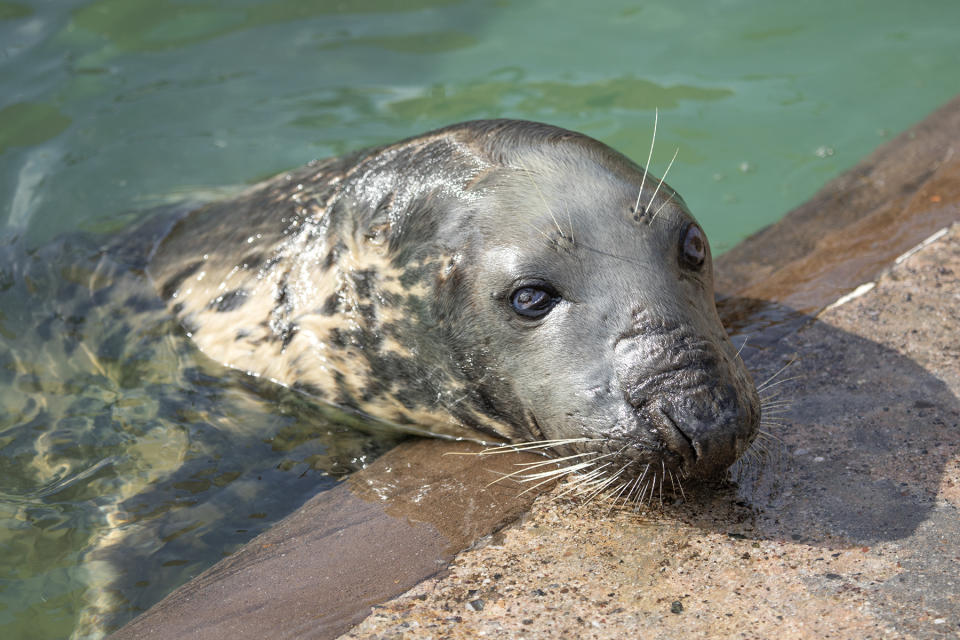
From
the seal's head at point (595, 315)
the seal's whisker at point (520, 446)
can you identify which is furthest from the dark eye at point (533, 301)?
the seal's whisker at point (520, 446)

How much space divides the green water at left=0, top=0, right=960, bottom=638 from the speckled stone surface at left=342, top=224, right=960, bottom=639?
121cm

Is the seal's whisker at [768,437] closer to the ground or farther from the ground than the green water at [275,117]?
closer to the ground

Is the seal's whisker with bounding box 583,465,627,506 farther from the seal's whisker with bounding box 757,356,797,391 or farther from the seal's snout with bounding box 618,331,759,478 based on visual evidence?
the seal's whisker with bounding box 757,356,797,391

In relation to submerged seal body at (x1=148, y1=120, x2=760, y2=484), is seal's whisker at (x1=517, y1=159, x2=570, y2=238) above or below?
above

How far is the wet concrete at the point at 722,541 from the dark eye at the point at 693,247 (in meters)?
0.60

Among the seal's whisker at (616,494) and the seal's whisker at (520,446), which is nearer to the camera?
the seal's whisker at (616,494)

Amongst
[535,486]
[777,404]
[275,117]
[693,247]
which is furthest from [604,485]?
[275,117]

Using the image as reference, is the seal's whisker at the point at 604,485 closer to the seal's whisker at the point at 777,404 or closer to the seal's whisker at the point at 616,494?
the seal's whisker at the point at 616,494

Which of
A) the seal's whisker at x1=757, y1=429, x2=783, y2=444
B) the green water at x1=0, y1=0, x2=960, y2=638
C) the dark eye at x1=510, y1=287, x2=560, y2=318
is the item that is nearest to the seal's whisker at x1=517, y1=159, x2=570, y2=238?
the dark eye at x1=510, y1=287, x2=560, y2=318

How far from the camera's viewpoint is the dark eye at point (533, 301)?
3541mm

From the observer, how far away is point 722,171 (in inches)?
264

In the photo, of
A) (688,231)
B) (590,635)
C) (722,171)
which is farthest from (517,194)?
(722,171)

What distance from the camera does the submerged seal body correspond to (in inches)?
130

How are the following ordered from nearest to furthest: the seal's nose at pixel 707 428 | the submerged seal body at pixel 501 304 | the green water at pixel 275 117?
the seal's nose at pixel 707 428 < the submerged seal body at pixel 501 304 < the green water at pixel 275 117
